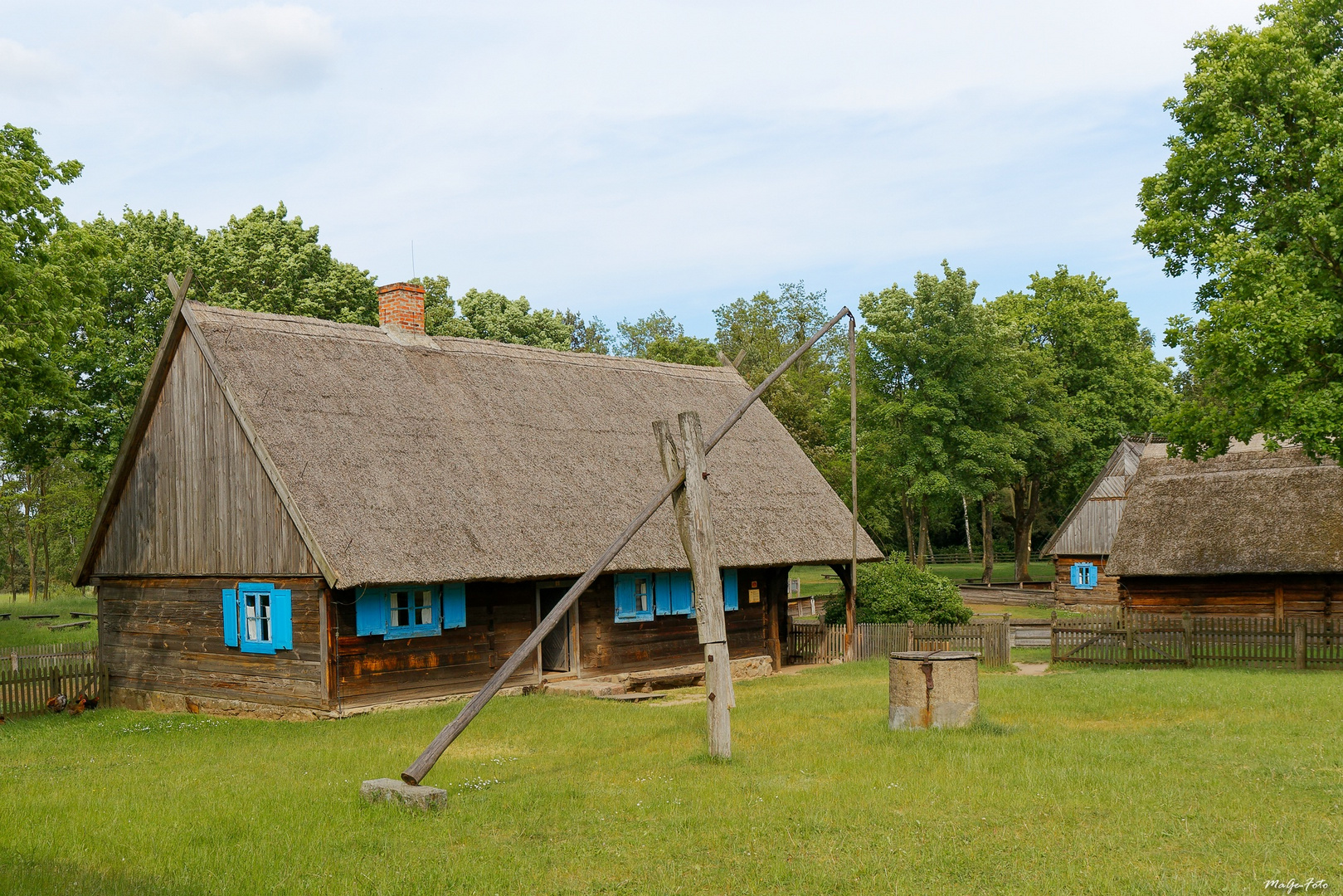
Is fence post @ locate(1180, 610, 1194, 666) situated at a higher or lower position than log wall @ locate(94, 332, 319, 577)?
lower

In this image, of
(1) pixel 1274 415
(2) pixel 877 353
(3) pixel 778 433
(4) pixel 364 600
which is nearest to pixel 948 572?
(2) pixel 877 353

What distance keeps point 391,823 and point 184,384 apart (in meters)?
13.2

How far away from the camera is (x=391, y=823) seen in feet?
33.2

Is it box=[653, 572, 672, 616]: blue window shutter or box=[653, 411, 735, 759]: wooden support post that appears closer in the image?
box=[653, 411, 735, 759]: wooden support post

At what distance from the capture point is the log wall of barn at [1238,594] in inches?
1063

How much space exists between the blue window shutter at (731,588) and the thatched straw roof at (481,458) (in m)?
0.95

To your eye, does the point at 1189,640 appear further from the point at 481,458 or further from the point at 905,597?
the point at 481,458

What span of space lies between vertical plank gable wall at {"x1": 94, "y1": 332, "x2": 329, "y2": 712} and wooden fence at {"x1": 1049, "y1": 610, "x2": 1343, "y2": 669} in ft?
51.4

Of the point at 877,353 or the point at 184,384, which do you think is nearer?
the point at 184,384

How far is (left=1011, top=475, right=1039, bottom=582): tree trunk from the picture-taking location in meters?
56.5

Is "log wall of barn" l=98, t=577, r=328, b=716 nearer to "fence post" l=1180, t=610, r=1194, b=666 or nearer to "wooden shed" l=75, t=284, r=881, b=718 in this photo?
"wooden shed" l=75, t=284, r=881, b=718

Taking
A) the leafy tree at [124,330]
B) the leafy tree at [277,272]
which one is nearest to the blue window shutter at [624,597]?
the leafy tree at [277,272]

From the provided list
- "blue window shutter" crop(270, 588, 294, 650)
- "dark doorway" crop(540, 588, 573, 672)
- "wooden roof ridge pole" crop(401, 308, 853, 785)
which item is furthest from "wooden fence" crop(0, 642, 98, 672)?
"wooden roof ridge pole" crop(401, 308, 853, 785)

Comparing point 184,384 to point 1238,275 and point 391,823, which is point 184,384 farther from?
point 1238,275
